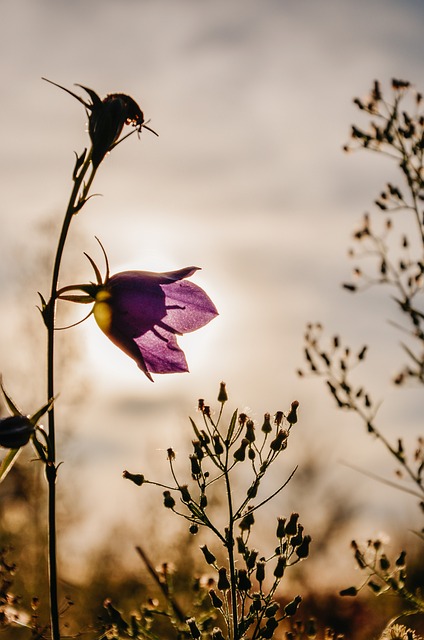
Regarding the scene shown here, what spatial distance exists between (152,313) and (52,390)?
12.2 inches

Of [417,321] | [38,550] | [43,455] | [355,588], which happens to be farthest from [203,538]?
[43,455]

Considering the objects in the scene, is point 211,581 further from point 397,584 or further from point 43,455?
point 43,455

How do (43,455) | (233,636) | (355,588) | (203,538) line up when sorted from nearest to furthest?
(43,455)
(233,636)
(355,588)
(203,538)

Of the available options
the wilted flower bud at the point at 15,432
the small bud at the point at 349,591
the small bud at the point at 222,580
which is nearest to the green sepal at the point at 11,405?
the wilted flower bud at the point at 15,432

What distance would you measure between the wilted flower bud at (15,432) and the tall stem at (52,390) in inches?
1.5

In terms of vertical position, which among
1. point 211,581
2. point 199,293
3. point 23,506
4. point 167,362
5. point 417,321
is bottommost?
point 211,581

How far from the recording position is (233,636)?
163cm

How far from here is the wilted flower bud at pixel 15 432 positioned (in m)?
1.46

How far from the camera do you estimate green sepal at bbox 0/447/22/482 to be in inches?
59.4

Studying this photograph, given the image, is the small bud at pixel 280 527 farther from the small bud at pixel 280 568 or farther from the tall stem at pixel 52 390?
the tall stem at pixel 52 390

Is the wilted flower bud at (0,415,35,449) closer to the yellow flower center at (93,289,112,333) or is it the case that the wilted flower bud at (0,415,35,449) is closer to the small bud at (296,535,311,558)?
the yellow flower center at (93,289,112,333)

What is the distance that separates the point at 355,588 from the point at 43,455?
849 mm

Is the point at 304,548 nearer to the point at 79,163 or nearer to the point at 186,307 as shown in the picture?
the point at 186,307

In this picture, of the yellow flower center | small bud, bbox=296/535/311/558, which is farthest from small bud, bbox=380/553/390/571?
the yellow flower center
